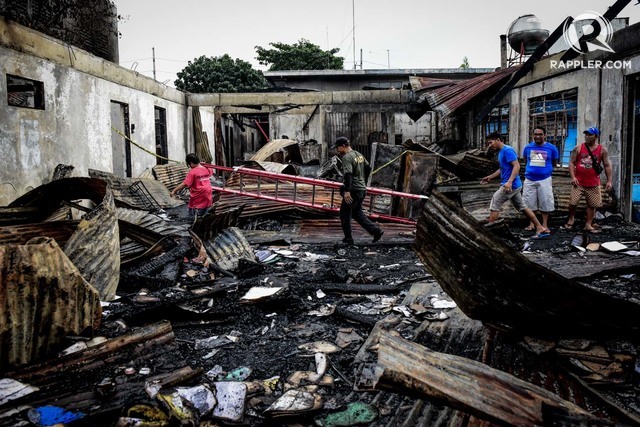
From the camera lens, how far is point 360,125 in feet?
51.4

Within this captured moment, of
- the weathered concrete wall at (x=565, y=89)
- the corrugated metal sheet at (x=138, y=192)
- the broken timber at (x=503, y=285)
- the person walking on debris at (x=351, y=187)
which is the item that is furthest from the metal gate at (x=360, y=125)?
the broken timber at (x=503, y=285)

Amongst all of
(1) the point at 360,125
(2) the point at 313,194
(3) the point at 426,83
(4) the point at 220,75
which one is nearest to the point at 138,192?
(2) the point at 313,194

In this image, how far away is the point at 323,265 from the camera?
6070 mm

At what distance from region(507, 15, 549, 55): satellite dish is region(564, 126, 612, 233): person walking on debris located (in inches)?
262

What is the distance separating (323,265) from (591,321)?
380 cm

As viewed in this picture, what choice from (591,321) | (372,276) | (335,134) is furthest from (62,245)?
(335,134)

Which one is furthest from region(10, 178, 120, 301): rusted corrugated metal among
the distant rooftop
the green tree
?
the green tree

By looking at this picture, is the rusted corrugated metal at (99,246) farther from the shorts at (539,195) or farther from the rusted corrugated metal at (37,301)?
the shorts at (539,195)

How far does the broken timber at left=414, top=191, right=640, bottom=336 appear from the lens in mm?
2283

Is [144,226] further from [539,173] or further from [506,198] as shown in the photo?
[539,173]

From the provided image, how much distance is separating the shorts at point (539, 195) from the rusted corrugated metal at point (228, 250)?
4.35 metres

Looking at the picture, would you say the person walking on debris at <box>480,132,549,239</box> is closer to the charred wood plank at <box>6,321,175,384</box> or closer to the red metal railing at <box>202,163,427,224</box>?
the red metal railing at <box>202,163,427,224</box>

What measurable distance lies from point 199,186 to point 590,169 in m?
5.76

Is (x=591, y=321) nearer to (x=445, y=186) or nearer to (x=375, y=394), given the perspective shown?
(x=375, y=394)
